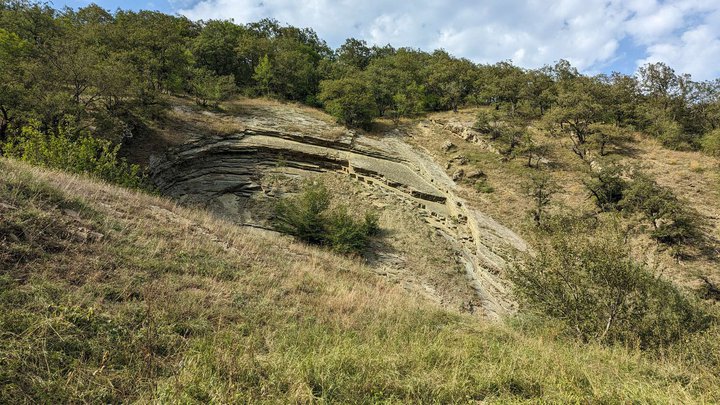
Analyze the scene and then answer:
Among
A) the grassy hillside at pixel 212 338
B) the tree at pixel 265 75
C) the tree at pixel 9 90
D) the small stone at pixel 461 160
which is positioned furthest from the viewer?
the tree at pixel 265 75

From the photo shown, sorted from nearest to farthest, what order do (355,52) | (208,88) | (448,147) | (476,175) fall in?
(476,175)
(448,147)
(208,88)
(355,52)

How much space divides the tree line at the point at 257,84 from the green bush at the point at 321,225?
28.2ft

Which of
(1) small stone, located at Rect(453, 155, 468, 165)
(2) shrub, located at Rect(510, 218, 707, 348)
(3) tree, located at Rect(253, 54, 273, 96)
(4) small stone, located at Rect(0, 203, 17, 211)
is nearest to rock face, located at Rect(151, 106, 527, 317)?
(1) small stone, located at Rect(453, 155, 468, 165)

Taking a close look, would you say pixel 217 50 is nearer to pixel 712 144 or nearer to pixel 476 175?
pixel 476 175

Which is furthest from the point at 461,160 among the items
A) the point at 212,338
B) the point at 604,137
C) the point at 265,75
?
the point at 212,338

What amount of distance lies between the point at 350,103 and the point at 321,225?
1410 centimetres

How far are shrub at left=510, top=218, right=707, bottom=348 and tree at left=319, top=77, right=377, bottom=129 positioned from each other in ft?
68.1

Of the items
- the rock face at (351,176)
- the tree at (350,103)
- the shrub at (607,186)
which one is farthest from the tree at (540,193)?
the tree at (350,103)

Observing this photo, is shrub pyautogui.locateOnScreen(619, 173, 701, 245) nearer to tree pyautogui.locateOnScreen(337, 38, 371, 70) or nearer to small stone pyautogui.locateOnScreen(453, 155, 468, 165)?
small stone pyautogui.locateOnScreen(453, 155, 468, 165)

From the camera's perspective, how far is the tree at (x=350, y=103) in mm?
26438

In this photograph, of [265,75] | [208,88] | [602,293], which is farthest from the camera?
[265,75]

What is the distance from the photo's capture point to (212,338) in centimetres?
399

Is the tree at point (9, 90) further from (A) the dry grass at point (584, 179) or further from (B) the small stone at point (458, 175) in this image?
(B) the small stone at point (458, 175)

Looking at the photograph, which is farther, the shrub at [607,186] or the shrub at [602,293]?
the shrub at [607,186]
